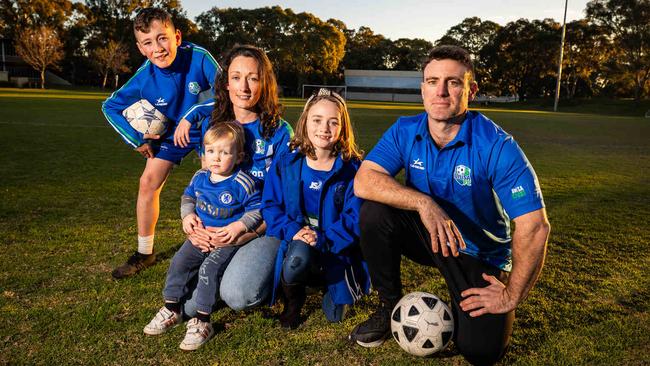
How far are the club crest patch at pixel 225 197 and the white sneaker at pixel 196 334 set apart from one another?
823 millimetres

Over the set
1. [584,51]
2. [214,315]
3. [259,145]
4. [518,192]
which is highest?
[584,51]

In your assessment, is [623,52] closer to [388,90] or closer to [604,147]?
[388,90]

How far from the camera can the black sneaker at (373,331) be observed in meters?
2.85

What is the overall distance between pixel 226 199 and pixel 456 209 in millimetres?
1582

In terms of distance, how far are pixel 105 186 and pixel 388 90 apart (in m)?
66.6

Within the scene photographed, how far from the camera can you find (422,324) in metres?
2.69

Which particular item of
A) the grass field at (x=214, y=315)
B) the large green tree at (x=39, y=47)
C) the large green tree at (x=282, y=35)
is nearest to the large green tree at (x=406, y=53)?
the large green tree at (x=282, y=35)

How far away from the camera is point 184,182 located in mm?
7531

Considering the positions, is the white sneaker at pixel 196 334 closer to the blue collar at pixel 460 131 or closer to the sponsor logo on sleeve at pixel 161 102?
the blue collar at pixel 460 131

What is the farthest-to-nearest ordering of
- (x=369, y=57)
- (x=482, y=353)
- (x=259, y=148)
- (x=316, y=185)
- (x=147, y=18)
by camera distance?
(x=369, y=57) < (x=147, y=18) < (x=259, y=148) < (x=316, y=185) < (x=482, y=353)

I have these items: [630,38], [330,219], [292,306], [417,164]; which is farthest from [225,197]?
[630,38]

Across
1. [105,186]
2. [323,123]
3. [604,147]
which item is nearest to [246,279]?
[323,123]

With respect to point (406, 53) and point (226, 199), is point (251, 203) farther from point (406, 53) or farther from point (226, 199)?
point (406, 53)

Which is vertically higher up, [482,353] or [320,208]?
[320,208]
